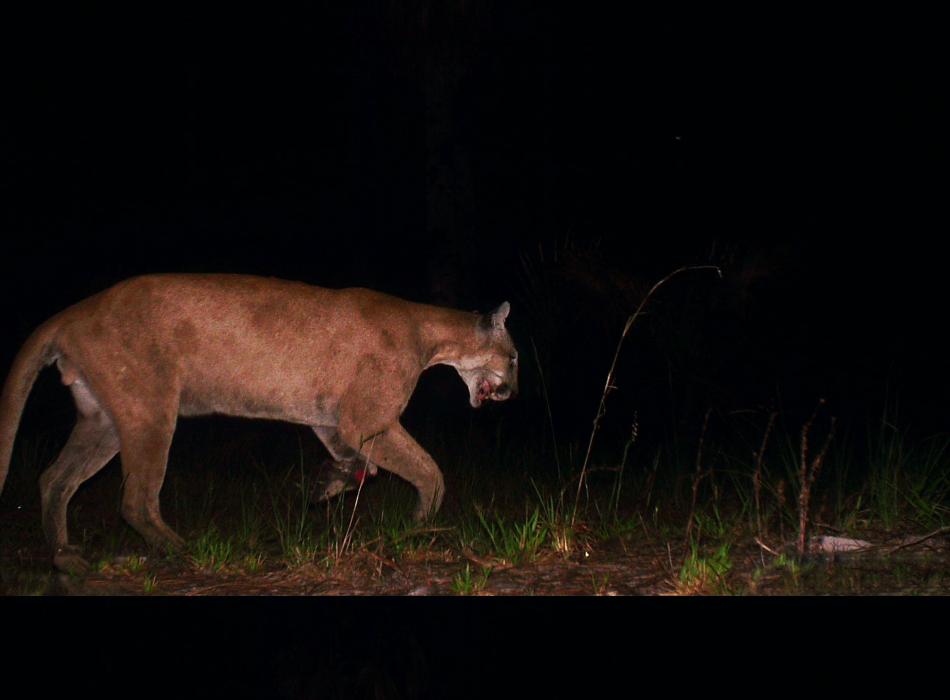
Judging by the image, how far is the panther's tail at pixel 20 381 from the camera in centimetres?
549

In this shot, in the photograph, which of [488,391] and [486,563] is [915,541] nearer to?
[486,563]

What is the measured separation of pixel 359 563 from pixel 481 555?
57 centimetres

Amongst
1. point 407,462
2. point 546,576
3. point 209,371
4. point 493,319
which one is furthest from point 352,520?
point 493,319

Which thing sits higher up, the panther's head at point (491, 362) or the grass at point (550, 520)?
the panther's head at point (491, 362)

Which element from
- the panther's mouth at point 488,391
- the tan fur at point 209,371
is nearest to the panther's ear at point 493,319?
the panther's mouth at point 488,391

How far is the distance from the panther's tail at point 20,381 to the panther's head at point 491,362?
8.36 feet

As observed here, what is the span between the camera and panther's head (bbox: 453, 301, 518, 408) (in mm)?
7074

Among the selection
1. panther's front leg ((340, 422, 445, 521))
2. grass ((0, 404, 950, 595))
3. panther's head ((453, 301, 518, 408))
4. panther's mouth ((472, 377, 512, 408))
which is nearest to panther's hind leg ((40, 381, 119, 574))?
grass ((0, 404, 950, 595))

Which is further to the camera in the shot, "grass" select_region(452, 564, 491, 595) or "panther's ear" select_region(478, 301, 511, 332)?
"panther's ear" select_region(478, 301, 511, 332)

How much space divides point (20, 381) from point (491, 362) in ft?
9.55

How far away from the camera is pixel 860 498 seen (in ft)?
18.3

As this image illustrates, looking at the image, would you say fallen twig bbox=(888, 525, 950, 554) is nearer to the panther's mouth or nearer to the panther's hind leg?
the panther's mouth

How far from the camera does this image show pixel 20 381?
5590mm

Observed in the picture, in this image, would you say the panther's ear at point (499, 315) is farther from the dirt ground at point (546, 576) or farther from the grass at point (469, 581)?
the grass at point (469, 581)
